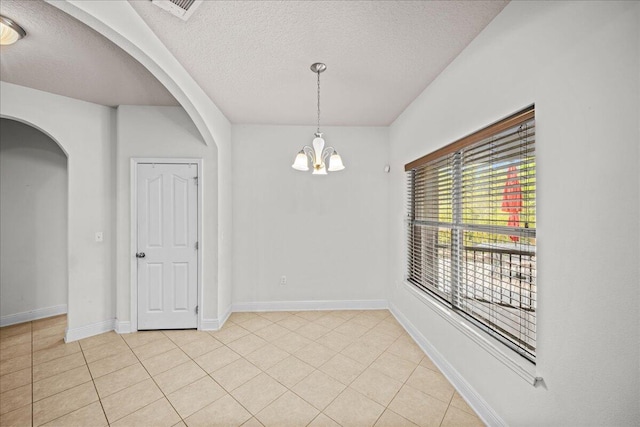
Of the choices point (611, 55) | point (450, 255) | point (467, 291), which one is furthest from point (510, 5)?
point (467, 291)

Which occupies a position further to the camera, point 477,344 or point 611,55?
point 477,344

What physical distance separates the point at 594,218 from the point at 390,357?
211 cm

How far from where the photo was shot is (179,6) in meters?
1.62

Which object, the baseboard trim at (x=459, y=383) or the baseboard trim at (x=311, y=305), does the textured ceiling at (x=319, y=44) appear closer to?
the baseboard trim at (x=459, y=383)

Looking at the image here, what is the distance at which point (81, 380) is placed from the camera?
230 cm

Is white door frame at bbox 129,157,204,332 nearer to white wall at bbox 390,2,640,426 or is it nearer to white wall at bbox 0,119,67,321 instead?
white wall at bbox 0,119,67,321

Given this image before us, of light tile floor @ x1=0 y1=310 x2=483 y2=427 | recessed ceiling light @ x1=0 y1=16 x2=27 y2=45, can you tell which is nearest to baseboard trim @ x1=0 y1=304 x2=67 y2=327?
light tile floor @ x1=0 y1=310 x2=483 y2=427

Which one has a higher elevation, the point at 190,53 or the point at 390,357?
the point at 190,53

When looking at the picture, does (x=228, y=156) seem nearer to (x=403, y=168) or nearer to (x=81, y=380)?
(x=403, y=168)

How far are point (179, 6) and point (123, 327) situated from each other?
339cm

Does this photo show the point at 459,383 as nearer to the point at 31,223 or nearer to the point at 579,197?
the point at 579,197

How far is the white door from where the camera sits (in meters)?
3.21

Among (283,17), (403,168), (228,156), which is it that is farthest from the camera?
(228,156)

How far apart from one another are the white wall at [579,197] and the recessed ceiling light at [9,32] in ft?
10.5
